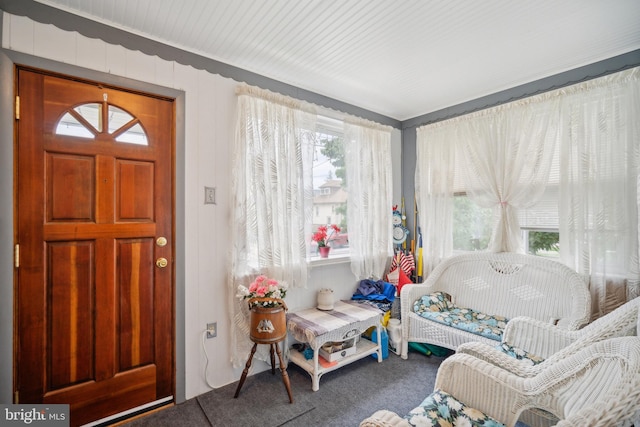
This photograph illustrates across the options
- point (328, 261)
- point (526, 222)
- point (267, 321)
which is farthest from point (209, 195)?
point (526, 222)

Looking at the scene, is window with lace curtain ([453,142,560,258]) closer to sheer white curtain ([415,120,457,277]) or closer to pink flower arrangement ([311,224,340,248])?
sheer white curtain ([415,120,457,277])

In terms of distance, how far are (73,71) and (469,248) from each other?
3.58m

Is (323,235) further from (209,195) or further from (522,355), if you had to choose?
(522,355)

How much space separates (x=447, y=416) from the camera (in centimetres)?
136

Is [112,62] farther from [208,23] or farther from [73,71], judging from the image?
[208,23]

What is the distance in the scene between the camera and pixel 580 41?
209 centimetres

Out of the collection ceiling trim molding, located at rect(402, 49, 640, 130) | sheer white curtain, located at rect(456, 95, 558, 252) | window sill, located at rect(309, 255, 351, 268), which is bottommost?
window sill, located at rect(309, 255, 351, 268)

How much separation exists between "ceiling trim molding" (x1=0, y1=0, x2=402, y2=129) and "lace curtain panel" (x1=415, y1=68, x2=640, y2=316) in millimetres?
1667

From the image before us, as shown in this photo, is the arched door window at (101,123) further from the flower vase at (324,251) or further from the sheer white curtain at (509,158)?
the sheer white curtain at (509,158)

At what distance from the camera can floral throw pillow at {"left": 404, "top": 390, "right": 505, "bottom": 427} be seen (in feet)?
4.29

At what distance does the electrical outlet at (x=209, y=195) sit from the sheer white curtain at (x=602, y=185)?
280 cm

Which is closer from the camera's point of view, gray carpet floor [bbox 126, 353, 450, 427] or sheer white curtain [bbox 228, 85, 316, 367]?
gray carpet floor [bbox 126, 353, 450, 427]

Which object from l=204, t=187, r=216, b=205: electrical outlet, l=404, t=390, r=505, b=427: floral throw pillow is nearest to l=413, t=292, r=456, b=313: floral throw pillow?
l=404, t=390, r=505, b=427: floral throw pillow

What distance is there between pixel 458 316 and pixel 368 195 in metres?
1.42
